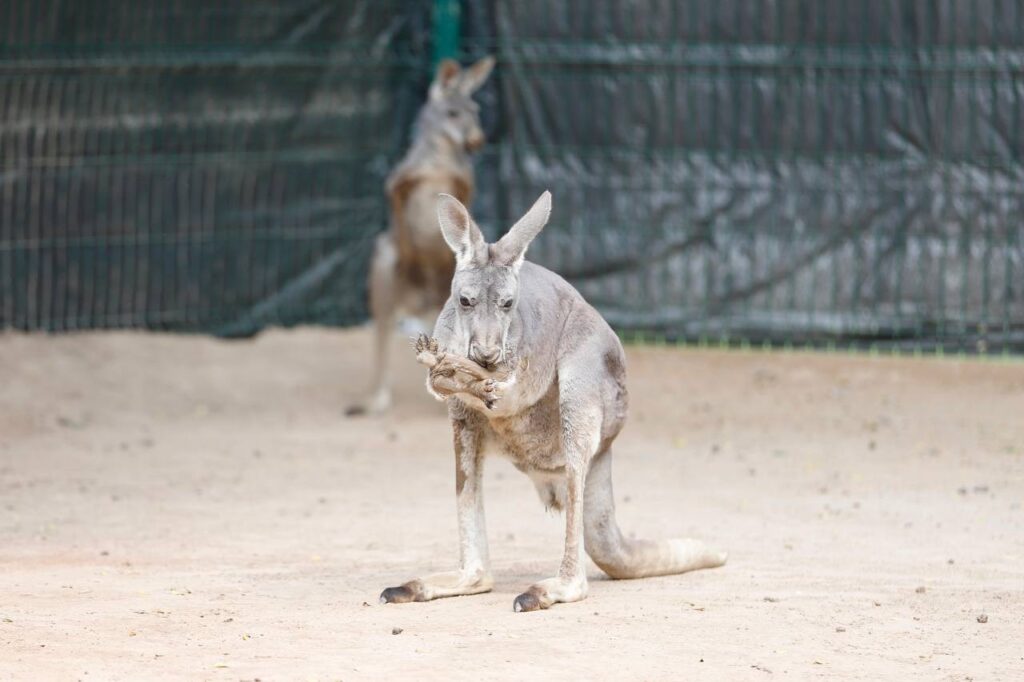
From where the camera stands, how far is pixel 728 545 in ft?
21.1

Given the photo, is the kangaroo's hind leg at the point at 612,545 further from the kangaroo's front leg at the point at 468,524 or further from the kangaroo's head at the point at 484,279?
the kangaroo's head at the point at 484,279

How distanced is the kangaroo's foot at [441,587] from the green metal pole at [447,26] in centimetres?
602

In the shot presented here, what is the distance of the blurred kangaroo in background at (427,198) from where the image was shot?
936cm

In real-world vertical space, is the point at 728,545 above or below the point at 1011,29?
below

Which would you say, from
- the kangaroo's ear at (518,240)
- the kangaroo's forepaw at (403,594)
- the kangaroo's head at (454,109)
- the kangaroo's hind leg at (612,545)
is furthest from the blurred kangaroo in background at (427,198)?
the kangaroo's forepaw at (403,594)

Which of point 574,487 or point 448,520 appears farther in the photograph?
point 448,520

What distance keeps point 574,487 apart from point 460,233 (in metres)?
0.88

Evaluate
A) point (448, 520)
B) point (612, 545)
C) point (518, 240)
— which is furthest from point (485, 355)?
point (448, 520)

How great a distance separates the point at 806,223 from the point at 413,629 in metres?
6.24

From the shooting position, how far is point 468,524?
548 centimetres

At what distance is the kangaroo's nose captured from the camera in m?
5.05

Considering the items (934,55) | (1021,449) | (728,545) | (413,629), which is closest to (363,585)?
(413,629)

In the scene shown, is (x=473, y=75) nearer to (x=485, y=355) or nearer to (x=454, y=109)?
(x=454, y=109)

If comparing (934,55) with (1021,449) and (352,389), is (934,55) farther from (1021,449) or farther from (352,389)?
(352,389)
